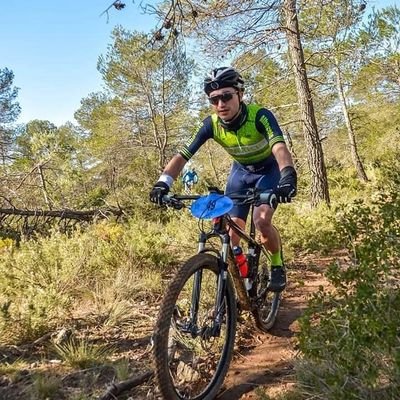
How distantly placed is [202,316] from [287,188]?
979mm

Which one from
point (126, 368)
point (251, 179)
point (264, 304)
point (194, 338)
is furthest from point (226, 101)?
point (126, 368)

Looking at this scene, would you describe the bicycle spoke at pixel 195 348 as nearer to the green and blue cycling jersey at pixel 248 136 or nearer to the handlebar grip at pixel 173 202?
the handlebar grip at pixel 173 202

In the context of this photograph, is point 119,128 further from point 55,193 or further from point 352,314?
point 352,314

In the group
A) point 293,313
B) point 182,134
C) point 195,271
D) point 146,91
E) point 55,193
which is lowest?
point 293,313

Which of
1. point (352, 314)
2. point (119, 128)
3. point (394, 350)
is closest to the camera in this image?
point (394, 350)

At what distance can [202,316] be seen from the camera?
284 cm

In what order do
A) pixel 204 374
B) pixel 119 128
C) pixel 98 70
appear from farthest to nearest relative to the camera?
1. pixel 119 128
2. pixel 98 70
3. pixel 204 374

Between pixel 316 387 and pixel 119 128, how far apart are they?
2279 centimetres

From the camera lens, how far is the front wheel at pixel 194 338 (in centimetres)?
233

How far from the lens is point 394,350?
1789 mm

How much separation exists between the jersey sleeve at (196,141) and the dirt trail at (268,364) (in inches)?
56.9

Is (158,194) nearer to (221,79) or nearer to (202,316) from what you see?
(202,316)

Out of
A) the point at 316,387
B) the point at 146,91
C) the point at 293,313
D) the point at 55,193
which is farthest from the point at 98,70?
the point at 316,387

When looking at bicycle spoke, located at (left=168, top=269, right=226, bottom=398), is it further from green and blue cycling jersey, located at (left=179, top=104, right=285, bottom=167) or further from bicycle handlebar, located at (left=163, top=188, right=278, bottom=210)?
green and blue cycling jersey, located at (left=179, top=104, right=285, bottom=167)
